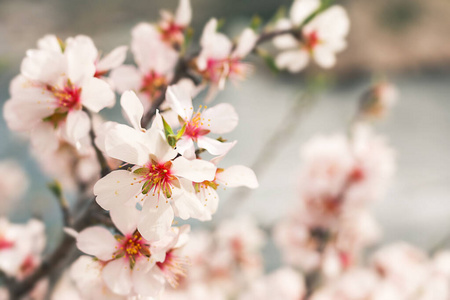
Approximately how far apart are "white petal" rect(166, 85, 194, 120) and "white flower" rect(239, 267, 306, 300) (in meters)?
0.40

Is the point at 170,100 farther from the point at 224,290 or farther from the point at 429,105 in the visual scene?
the point at 429,105

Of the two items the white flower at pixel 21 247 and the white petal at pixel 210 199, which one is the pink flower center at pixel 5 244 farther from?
the white petal at pixel 210 199

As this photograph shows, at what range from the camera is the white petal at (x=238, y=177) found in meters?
0.21

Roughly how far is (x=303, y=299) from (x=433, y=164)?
1295 mm

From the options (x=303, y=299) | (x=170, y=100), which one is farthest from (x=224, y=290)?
(x=170, y=100)

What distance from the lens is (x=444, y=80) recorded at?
1.90 m

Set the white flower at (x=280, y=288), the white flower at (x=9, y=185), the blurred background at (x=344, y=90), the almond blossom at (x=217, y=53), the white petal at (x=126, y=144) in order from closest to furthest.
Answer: the white petal at (x=126, y=144) → the almond blossom at (x=217, y=53) → the white flower at (x=280, y=288) → the white flower at (x=9, y=185) → the blurred background at (x=344, y=90)

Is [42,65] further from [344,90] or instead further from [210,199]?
[344,90]

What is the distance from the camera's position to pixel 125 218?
22 centimetres

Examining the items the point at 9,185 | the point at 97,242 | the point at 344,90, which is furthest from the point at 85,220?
the point at 344,90

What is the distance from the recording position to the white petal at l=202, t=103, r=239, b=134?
0.73 ft

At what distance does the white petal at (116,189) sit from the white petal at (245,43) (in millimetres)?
142

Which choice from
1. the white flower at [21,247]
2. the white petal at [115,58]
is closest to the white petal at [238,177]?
the white petal at [115,58]

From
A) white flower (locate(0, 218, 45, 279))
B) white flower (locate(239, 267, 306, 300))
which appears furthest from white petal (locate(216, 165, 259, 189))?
white flower (locate(239, 267, 306, 300))
